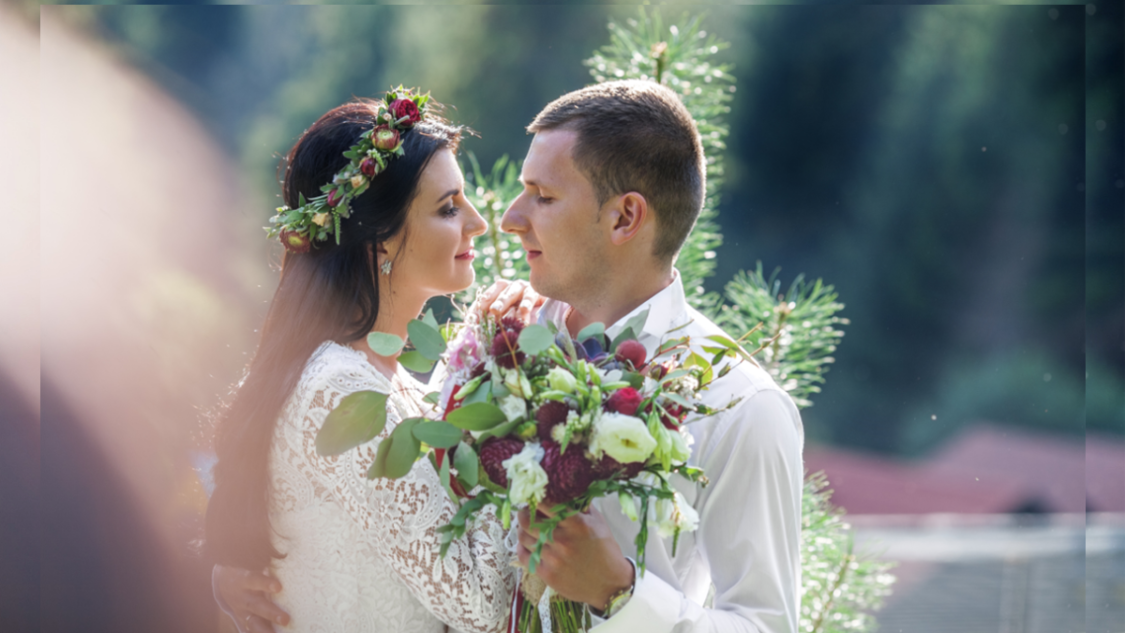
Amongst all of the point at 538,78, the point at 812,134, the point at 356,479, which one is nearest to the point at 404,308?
the point at 356,479

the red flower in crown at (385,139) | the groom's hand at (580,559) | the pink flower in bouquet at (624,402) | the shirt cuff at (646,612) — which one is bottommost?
the shirt cuff at (646,612)

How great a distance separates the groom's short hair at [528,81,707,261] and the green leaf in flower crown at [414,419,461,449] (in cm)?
75

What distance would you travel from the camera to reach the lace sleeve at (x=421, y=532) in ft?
5.30

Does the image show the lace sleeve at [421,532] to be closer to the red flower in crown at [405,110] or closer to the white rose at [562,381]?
the white rose at [562,381]

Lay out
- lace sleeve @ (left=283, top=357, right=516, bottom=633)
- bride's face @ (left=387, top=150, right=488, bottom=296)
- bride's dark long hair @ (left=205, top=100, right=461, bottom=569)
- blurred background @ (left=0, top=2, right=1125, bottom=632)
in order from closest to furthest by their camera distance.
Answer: lace sleeve @ (left=283, top=357, right=516, bottom=633), bride's dark long hair @ (left=205, top=100, right=461, bottom=569), bride's face @ (left=387, top=150, right=488, bottom=296), blurred background @ (left=0, top=2, right=1125, bottom=632)

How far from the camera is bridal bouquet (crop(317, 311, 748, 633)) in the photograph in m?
1.23

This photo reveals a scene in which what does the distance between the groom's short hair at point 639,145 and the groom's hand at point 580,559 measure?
2.42 feet

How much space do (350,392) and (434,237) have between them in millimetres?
485

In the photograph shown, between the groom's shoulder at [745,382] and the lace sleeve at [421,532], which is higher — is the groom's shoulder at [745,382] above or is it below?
above

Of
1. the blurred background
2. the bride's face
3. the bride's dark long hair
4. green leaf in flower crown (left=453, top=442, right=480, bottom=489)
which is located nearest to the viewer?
green leaf in flower crown (left=453, top=442, right=480, bottom=489)

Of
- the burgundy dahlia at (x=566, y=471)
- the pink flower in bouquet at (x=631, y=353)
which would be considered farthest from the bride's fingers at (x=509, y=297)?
the burgundy dahlia at (x=566, y=471)

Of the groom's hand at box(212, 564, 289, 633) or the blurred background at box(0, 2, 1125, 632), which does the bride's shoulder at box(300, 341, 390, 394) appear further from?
the blurred background at box(0, 2, 1125, 632)

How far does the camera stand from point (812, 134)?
7996 mm

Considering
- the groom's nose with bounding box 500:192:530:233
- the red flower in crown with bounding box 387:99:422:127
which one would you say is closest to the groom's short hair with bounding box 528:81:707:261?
the groom's nose with bounding box 500:192:530:233
